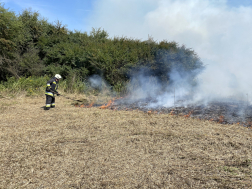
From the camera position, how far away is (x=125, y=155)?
3.77 m

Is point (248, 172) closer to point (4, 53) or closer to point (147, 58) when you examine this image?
point (147, 58)

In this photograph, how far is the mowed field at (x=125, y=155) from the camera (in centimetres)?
293

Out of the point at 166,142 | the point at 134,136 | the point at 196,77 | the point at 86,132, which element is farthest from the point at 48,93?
the point at 196,77

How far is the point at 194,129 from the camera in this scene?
5289 mm

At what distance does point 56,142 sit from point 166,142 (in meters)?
2.51

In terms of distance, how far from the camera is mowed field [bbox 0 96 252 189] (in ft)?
9.62

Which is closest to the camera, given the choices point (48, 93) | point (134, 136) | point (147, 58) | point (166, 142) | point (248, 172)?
point (248, 172)

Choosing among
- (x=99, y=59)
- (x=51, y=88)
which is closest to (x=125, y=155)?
(x=51, y=88)

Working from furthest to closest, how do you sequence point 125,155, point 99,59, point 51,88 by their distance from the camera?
point 99,59, point 51,88, point 125,155

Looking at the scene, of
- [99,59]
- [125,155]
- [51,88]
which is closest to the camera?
[125,155]

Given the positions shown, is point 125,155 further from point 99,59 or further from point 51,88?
point 99,59

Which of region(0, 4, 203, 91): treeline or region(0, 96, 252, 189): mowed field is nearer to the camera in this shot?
region(0, 96, 252, 189): mowed field

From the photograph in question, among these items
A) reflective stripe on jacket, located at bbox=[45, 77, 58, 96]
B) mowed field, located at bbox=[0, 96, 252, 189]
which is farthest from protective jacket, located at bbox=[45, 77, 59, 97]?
mowed field, located at bbox=[0, 96, 252, 189]

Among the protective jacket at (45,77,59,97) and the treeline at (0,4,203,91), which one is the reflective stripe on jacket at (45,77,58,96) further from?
the treeline at (0,4,203,91)
